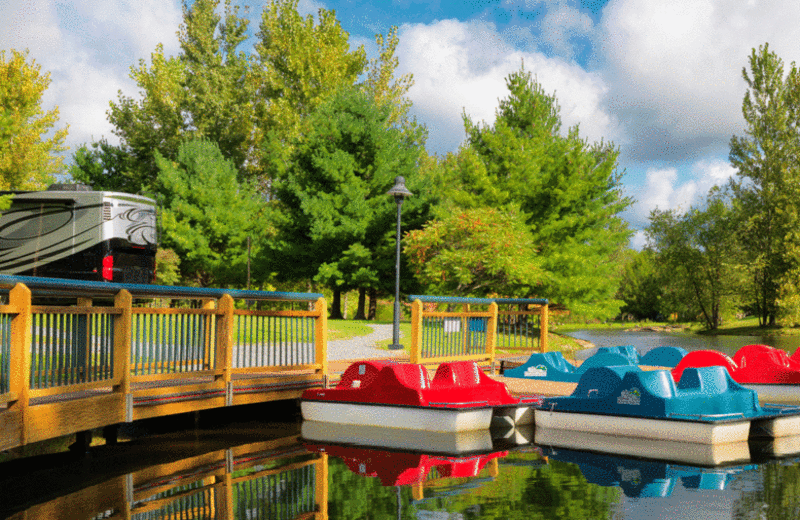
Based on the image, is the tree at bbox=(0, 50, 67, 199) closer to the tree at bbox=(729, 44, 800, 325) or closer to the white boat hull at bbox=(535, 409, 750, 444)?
the white boat hull at bbox=(535, 409, 750, 444)

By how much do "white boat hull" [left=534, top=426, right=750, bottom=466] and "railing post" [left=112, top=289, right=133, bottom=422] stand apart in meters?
5.56

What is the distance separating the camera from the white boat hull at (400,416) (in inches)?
435

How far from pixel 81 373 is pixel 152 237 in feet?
44.3

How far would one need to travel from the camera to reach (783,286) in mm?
53875

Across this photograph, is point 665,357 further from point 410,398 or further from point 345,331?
point 345,331

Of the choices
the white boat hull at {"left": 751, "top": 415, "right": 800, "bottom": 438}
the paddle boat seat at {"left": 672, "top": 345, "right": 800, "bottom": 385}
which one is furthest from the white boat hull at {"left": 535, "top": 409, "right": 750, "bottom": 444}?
the paddle boat seat at {"left": 672, "top": 345, "right": 800, "bottom": 385}

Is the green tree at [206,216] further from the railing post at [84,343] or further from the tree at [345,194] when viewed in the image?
the railing post at [84,343]

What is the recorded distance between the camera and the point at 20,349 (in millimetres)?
7715

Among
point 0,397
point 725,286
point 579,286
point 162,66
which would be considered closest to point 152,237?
point 0,397

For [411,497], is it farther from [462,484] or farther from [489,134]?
[489,134]

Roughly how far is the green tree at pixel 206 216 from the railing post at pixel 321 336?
29.3 m

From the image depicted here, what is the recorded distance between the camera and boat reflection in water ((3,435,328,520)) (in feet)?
24.2

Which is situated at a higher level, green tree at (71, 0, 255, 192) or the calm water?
green tree at (71, 0, 255, 192)

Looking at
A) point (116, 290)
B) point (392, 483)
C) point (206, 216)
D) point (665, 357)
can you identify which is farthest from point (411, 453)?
point (206, 216)
